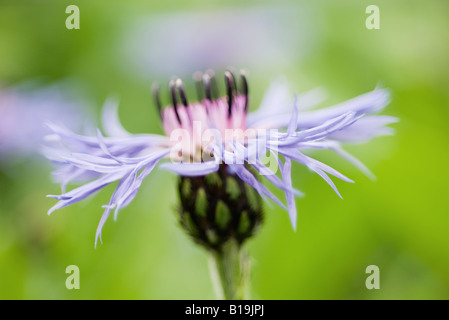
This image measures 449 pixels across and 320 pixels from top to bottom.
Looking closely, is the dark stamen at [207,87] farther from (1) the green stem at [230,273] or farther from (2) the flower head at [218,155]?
(1) the green stem at [230,273]

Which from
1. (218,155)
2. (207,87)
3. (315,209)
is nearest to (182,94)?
(207,87)

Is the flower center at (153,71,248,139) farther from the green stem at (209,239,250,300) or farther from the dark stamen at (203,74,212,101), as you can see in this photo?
the green stem at (209,239,250,300)

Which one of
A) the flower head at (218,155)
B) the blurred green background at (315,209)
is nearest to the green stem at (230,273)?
the flower head at (218,155)

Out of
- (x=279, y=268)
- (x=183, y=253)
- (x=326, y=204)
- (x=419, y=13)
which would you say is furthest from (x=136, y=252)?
(x=419, y=13)

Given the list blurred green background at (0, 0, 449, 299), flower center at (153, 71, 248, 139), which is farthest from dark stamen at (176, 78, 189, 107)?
blurred green background at (0, 0, 449, 299)

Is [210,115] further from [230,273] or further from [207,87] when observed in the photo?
[230,273]

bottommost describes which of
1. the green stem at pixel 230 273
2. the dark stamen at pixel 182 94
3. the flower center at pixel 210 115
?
the green stem at pixel 230 273
